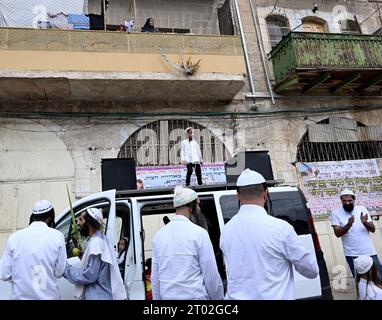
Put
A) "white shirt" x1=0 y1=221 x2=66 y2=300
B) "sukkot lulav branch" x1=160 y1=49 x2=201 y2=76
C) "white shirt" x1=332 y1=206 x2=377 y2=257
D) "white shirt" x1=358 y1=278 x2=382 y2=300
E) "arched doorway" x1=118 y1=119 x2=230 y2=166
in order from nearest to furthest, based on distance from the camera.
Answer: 1. "white shirt" x1=0 y1=221 x2=66 y2=300
2. "white shirt" x1=358 y1=278 x2=382 y2=300
3. "white shirt" x1=332 y1=206 x2=377 y2=257
4. "sukkot lulav branch" x1=160 y1=49 x2=201 y2=76
5. "arched doorway" x1=118 y1=119 x2=230 y2=166

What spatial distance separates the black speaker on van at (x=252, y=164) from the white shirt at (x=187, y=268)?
10.4 feet

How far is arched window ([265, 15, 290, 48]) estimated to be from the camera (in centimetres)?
1111

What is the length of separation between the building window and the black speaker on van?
4398 mm

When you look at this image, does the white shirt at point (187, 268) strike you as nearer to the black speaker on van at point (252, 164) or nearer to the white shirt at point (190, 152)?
the black speaker on van at point (252, 164)

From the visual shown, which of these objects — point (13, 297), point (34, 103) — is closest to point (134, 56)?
point (34, 103)

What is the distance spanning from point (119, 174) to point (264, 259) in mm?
4108

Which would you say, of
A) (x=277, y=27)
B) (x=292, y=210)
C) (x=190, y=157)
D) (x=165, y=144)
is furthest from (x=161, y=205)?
(x=277, y=27)

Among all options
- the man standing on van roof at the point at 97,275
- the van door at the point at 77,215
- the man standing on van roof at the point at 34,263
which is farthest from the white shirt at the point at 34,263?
the van door at the point at 77,215

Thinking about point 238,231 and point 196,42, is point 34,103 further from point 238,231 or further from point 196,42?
point 238,231

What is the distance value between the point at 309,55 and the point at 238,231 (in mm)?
8459

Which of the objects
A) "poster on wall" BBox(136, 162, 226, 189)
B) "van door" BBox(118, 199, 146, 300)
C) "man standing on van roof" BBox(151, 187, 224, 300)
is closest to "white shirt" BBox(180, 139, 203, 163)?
"poster on wall" BBox(136, 162, 226, 189)

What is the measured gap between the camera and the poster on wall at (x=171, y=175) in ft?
28.3

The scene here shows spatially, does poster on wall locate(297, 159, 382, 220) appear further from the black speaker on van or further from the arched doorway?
the black speaker on van

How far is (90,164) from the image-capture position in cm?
866
